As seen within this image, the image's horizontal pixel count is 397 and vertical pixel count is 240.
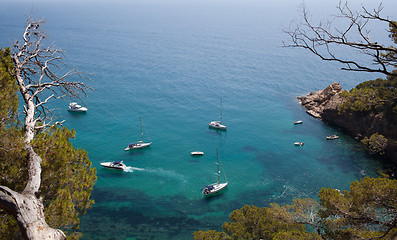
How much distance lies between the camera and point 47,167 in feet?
42.3

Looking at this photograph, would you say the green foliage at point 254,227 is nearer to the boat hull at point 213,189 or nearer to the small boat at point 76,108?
the boat hull at point 213,189

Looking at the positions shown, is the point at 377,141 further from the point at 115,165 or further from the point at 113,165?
the point at 113,165

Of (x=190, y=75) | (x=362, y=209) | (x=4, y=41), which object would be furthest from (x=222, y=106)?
(x=4, y=41)

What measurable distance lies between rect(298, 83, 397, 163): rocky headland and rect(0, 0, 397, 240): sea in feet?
6.26

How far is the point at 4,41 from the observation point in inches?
4136

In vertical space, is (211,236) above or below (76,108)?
above

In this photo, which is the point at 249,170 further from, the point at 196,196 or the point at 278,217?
the point at 278,217

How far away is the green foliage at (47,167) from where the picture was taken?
1196cm

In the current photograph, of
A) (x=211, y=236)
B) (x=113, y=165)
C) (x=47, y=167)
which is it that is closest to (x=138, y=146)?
(x=113, y=165)

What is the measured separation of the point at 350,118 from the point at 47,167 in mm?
57005

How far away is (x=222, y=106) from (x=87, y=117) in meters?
30.0

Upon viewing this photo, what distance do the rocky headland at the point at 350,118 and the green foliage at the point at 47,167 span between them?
4168 centimetres

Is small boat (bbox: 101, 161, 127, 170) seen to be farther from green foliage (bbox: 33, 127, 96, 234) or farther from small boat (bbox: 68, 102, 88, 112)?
green foliage (bbox: 33, 127, 96, 234)

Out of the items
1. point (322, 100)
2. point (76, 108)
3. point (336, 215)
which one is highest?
point (336, 215)
